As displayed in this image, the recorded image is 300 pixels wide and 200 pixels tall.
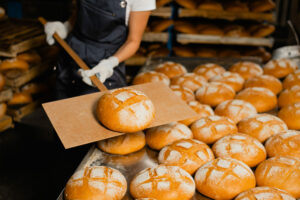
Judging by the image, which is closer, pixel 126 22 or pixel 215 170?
pixel 215 170

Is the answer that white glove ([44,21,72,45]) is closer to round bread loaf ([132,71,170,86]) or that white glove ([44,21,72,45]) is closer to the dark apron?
the dark apron

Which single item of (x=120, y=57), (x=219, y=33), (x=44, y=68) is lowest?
(x=44, y=68)

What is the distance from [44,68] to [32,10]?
303 centimetres

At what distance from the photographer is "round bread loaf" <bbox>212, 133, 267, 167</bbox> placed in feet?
5.49

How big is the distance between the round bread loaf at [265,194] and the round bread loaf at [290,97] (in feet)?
3.83

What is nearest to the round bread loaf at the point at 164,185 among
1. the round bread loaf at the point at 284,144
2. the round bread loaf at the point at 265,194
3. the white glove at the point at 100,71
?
the round bread loaf at the point at 265,194

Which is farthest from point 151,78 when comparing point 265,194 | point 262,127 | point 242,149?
point 265,194

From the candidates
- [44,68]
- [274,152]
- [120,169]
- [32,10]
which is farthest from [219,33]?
[32,10]

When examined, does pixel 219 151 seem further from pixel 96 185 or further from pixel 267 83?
pixel 267 83

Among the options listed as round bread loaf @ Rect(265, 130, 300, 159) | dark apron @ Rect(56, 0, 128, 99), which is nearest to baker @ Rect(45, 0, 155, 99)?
dark apron @ Rect(56, 0, 128, 99)

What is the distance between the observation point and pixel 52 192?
2855mm

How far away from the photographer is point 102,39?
8.31 feet

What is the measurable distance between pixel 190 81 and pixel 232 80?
1.28 feet

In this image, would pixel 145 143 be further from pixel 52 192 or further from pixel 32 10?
pixel 32 10
